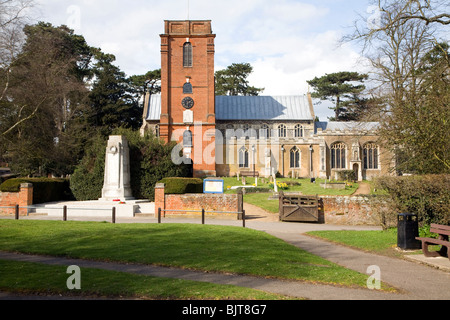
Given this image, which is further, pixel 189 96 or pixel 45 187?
pixel 189 96

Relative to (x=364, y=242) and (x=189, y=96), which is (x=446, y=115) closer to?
(x=364, y=242)

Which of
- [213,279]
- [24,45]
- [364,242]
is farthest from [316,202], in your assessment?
[24,45]

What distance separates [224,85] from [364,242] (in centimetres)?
5858

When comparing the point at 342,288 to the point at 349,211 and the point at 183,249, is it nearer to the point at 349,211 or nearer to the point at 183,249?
the point at 183,249

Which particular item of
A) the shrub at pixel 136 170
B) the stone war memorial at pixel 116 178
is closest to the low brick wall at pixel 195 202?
the stone war memorial at pixel 116 178

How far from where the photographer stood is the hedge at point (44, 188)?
23.5 meters

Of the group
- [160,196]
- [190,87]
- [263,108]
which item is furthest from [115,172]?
[263,108]

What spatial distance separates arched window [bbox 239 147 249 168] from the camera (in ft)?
157

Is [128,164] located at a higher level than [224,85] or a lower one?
lower

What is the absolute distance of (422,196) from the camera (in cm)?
1347

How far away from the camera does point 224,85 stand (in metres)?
68.8

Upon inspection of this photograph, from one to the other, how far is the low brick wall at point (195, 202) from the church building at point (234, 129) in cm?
2039

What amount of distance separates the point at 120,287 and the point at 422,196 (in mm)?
11103

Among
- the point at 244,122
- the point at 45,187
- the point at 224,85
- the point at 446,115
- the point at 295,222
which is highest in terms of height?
the point at 224,85
